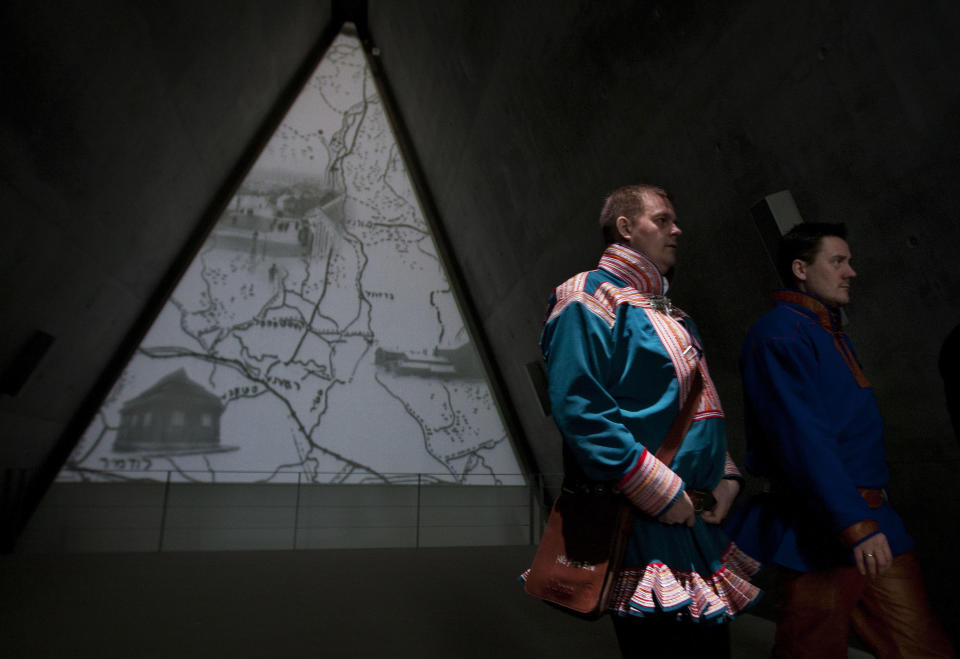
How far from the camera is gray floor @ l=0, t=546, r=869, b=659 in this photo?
1831mm

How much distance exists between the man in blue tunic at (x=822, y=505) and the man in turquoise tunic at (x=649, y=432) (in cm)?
17

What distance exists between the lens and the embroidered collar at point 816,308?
1.29 metres

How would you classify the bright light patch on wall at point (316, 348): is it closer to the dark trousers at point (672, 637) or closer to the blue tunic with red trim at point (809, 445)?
the blue tunic with red trim at point (809, 445)

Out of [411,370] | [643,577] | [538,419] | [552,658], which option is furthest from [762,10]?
[411,370]

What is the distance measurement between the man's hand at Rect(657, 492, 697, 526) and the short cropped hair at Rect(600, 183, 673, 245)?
50cm

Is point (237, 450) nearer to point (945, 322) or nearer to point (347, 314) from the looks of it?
point (347, 314)

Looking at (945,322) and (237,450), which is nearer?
(945,322)

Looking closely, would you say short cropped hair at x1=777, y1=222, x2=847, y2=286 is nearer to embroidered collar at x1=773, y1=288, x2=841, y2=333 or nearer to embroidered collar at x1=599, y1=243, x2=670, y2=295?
embroidered collar at x1=773, y1=288, x2=841, y2=333

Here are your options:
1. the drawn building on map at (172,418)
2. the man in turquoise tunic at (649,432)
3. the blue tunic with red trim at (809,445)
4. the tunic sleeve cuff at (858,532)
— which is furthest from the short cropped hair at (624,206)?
the drawn building on map at (172,418)

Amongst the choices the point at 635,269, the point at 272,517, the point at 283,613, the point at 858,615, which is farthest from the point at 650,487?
the point at 272,517

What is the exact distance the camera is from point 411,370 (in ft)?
15.6

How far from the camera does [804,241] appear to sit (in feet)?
4.46

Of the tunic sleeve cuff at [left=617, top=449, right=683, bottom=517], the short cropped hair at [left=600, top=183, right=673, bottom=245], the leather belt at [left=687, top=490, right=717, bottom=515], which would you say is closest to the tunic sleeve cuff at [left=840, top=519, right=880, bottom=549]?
the leather belt at [left=687, top=490, right=717, bottom=515]

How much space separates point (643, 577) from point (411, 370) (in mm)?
4013
